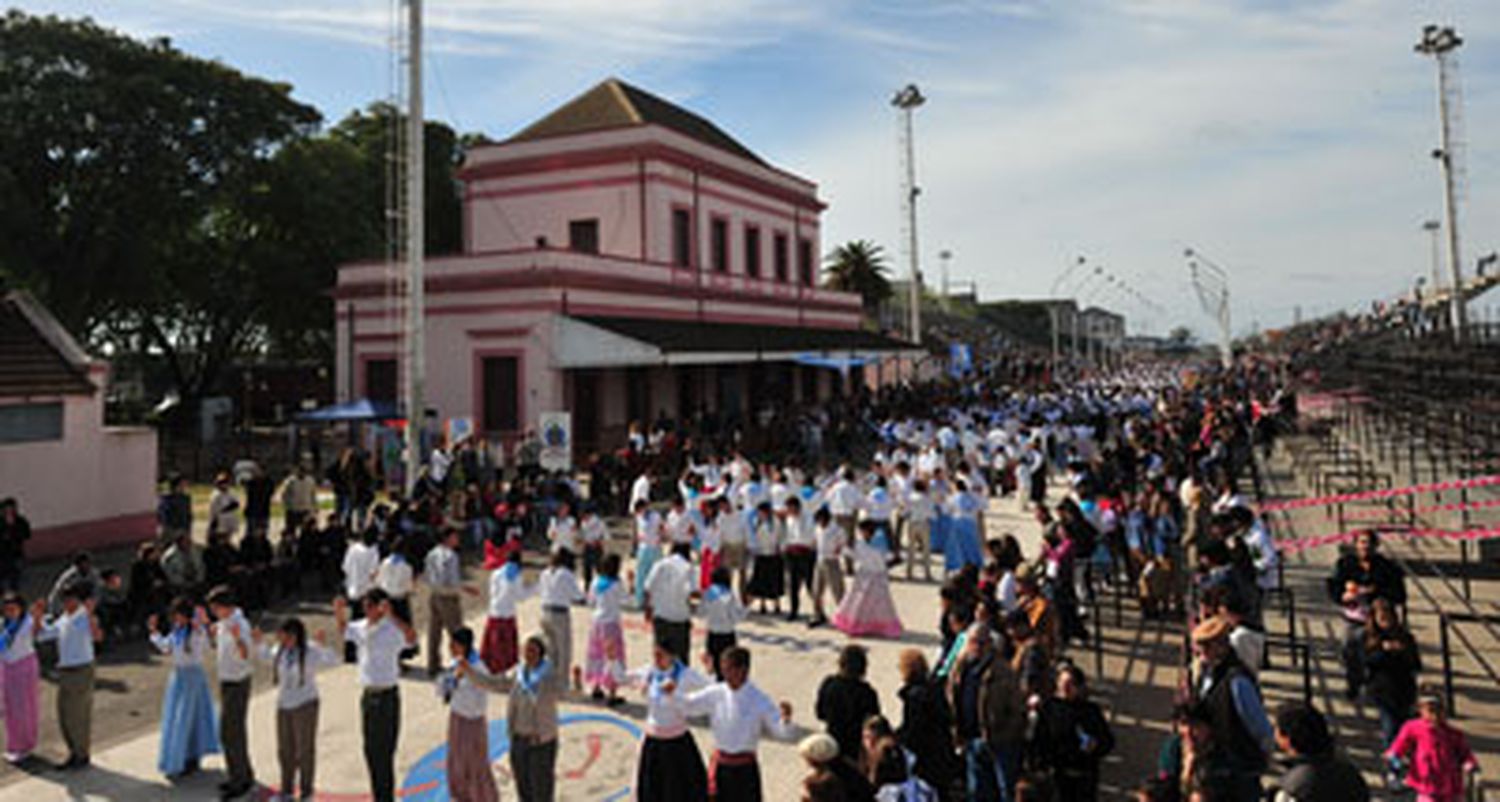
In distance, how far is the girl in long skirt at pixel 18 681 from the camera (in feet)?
29.1

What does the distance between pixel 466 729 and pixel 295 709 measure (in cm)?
155

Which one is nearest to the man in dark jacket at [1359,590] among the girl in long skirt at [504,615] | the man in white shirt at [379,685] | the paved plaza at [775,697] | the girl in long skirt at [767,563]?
the paved plaza at [775,697]

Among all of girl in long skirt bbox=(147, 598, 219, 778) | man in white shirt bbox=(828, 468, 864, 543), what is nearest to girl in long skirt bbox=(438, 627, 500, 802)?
girl in long skirt bbox=(147, 598, 219, 778)

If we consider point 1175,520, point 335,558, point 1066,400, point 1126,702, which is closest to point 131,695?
point 335,558

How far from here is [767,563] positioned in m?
13.2

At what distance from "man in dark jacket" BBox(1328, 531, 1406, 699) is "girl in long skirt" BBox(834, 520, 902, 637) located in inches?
187

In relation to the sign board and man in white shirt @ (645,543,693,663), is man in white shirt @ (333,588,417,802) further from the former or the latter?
the sign board

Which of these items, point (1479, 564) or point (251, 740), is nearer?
point (251, 740)

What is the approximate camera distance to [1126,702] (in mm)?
9602

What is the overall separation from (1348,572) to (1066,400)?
24508mm

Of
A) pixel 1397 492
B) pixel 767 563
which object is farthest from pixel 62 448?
pixel 1397 492

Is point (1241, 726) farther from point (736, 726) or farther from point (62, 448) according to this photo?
point (62, 448)

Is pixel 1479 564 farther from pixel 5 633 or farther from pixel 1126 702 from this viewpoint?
pixel 5 633

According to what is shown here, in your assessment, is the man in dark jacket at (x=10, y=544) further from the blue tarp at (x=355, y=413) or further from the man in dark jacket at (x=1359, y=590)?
the man in dark jacket at (x=1359, y=590)
